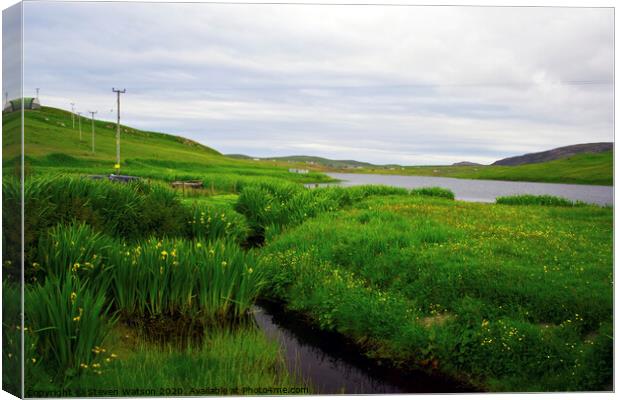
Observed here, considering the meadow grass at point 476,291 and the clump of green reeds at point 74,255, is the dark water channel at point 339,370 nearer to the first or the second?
the meadow grass at point 476,291

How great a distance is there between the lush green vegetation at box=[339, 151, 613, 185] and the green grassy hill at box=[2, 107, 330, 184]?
119 inches

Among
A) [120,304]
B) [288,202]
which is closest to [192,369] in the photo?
[120,304]

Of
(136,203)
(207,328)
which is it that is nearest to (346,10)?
(207,328)

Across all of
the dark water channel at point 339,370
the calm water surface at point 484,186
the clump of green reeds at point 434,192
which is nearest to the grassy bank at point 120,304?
the dark water channel at point 339,370

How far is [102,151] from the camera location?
8.36 m

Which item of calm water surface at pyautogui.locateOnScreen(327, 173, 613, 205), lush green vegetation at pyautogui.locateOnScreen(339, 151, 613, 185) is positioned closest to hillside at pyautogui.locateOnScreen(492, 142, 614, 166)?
lush green vegetation at pyautogui.locateOnScreen(339, 151, 613, 185)

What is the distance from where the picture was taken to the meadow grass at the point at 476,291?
6.25m

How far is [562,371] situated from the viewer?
242 inches

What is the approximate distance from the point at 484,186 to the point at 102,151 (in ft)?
22.6

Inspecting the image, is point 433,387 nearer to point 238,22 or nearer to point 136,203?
point 238,22

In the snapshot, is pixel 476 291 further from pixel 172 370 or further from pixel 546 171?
pixel 172 370

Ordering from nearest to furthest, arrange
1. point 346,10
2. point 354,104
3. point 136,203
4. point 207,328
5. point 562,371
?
point 562,371 → point 346,10 → point 207,328 → point 354,104 → point 136,203

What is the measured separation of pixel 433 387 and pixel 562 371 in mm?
1630

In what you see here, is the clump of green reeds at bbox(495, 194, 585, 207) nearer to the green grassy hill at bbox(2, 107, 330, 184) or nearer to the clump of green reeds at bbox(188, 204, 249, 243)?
the green grassy hill at bbox(2, 107, 330, 184)
